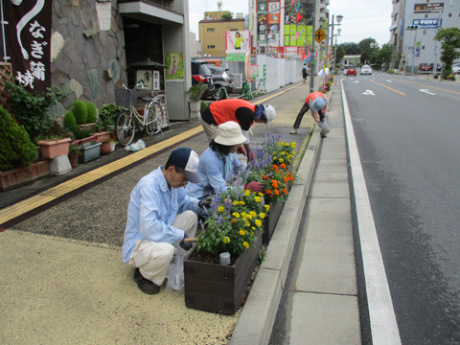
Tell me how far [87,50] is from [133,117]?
5.48ft

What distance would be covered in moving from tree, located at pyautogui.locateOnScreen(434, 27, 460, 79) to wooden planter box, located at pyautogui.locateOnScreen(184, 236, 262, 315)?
49675 mm

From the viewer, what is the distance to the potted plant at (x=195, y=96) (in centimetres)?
1120

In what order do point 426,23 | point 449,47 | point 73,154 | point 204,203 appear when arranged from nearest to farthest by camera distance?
point 204,203 < point 73,154 < point 449,47 < point 426,23

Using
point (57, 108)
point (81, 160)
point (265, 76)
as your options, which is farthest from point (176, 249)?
point (265, 76)

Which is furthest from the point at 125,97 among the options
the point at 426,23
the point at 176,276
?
the point at 426,23

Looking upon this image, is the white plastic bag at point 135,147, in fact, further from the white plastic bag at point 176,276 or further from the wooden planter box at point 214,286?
the wooden planter box at point 214,286

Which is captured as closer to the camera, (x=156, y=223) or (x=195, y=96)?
(x=156, y=223)

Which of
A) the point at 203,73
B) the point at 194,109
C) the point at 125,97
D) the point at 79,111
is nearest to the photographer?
the point at 79,111

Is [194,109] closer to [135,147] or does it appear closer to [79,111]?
[135,147]

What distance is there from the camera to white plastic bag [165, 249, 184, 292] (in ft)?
9.77

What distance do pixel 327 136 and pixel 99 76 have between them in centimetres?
600

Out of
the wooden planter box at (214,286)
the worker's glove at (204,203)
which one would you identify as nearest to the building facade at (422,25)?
Result: the worker's glove at (204,203)

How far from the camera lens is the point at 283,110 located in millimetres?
15016

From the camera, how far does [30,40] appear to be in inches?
234
